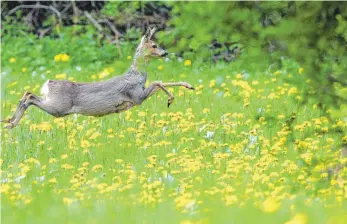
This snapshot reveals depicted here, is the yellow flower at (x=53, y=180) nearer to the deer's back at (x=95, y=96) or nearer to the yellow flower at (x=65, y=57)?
the deer's back at (x=95, y=96)

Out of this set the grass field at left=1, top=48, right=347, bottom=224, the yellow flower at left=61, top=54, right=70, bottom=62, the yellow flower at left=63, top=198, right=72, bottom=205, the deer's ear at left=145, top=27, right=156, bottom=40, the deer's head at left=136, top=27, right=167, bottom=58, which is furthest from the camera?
the yellow flower at left=61, top=54, right=70, bottom=62

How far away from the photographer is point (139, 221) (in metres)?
5.47

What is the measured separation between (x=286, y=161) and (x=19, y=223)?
2.15 metres

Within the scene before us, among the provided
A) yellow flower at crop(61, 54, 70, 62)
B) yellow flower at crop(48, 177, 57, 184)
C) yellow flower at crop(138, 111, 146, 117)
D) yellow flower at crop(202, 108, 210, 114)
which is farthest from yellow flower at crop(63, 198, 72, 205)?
yellow flower at crop(61, 54, 70, 62)

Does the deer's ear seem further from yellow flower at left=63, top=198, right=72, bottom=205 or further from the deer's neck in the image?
yellow flower at left=63, top=198, right=72, bottom=205

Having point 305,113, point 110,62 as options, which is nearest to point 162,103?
point 305,113

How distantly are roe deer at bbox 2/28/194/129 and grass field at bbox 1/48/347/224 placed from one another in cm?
30

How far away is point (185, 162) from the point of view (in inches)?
279

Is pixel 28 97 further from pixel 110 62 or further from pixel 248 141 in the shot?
pixel 110 62

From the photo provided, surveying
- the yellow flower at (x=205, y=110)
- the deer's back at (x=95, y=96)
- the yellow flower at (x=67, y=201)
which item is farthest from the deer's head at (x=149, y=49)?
the yellow flower at (x=67, y=201)

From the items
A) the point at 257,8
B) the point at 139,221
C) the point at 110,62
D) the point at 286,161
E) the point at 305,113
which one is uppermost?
the point at 110,62

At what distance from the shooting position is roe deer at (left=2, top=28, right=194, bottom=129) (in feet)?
25.5

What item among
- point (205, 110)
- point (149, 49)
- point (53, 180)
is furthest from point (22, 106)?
point (205, 110)

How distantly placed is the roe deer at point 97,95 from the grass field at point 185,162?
30 cm
